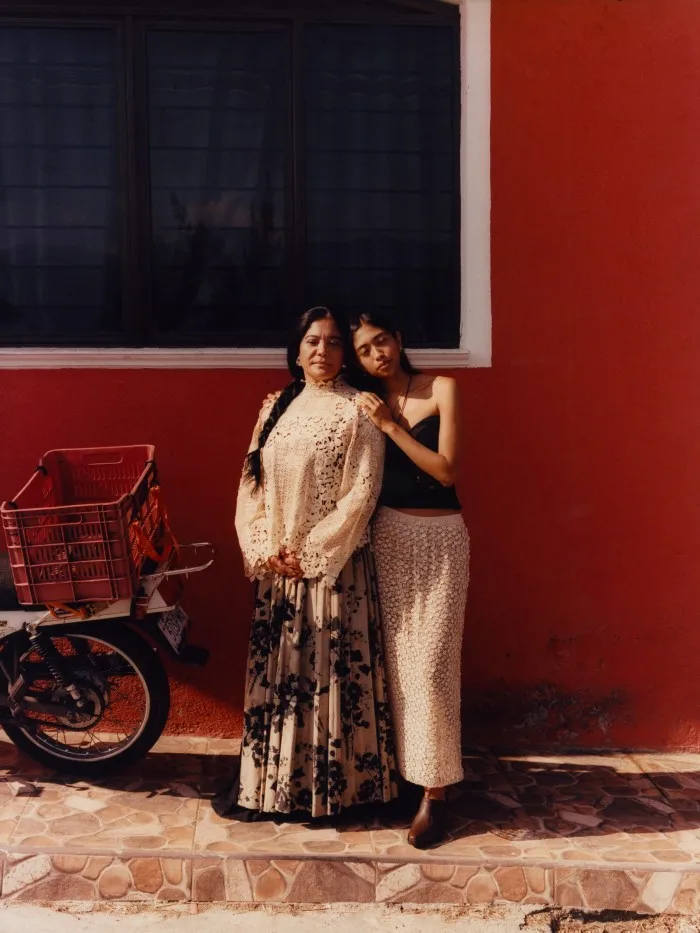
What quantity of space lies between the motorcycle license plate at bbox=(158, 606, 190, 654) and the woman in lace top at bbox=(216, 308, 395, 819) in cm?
38

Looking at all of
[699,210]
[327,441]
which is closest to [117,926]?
[327,441]

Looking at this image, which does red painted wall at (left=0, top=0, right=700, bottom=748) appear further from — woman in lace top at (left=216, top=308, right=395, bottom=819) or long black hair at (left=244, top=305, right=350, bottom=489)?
woman in lace top at (left=216, top=308, right=395, bottom=819)

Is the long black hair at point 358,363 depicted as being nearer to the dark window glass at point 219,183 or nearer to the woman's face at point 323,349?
the woman's face at point 323,349

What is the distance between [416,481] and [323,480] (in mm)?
356

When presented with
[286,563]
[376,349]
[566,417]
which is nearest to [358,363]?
[376,349]

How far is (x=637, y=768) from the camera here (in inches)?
175

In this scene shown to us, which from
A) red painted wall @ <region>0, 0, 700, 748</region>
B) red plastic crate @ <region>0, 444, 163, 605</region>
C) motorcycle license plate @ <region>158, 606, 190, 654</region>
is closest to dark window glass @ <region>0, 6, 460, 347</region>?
red painted wall @ <region>0, 0, 700, 748</region>

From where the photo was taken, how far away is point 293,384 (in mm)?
3879

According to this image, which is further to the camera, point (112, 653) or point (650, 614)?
point (650, 614)

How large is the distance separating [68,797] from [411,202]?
3.06 meters

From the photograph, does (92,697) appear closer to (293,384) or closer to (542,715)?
(293,384)

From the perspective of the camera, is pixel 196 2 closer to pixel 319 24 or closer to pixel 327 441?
pixel 319 24

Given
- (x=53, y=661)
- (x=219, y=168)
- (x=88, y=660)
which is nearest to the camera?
(x=53, y=661)

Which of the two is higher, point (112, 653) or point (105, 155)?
point (105, 155)
